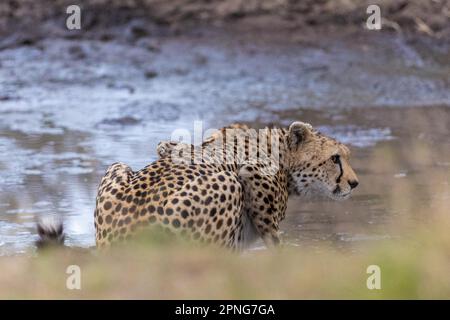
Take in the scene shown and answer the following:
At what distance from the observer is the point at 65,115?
588 inches

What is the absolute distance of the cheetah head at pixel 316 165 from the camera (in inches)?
302

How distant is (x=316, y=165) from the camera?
770 centimetres

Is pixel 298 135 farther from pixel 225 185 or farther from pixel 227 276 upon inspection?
pixel 227 276

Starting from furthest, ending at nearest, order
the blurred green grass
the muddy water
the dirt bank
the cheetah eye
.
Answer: the dirt bank < the muddy water < the cheetah eye < the blurred green grass

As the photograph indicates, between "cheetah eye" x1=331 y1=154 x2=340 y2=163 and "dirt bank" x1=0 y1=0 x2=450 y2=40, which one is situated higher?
"dirt bank" x1=0 y1=0 x2=450 y2=40

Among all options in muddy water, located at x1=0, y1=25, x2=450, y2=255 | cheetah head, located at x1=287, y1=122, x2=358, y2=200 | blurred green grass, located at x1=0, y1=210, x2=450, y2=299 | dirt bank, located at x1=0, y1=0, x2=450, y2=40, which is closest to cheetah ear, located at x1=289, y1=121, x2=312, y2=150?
cheetah head, located at x1=287, y1=122, x2=358, y2=200

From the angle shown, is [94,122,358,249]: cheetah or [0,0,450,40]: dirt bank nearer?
[94,122,358,249]: cheetah

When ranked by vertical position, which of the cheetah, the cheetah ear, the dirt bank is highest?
the dirt bank

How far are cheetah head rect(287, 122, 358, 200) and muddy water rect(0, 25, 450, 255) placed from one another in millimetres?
1059

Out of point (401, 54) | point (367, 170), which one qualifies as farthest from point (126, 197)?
point (401, 54)

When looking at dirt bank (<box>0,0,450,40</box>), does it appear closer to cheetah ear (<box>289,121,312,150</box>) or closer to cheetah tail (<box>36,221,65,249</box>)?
cheetah ear (<box>289,121,312,150</box>)

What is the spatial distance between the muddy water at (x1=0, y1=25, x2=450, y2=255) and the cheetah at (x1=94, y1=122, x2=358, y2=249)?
3.79ft

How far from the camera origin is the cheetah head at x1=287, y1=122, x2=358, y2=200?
7.66 m

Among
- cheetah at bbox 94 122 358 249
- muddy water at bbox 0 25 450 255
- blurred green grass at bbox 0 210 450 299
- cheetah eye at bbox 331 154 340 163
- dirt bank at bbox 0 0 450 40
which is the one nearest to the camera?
blurred green grass at bbox 0 210 450 299
